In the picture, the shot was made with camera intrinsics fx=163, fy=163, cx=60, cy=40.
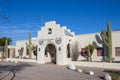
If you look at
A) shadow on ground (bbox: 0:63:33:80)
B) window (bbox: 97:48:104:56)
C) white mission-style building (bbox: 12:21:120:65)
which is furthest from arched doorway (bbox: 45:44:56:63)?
Result: window (bbox: 97:48:104:56)

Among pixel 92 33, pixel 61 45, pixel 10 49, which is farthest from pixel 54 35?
pixel 10 49

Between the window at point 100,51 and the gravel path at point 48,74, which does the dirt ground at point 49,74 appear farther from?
the window at point 100,51

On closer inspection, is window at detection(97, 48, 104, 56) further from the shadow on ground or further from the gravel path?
the shadow on ground

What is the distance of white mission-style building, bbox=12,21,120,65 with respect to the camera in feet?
78.0

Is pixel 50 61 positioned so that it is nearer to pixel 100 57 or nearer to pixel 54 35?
pixel 54 35

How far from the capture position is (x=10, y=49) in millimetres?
44125

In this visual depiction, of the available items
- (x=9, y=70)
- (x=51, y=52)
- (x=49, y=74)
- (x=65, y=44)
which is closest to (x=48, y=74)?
(x=49, y=74)

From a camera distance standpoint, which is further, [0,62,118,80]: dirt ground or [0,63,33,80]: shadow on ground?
[0,63,33,80]: shadow on ground

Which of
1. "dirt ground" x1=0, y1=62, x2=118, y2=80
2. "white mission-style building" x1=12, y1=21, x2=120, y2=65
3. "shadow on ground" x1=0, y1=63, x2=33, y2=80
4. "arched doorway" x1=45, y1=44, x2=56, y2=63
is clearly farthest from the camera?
"arched doorway" x1=45, y1=44, x2=56, y2=63

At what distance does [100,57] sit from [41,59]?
1004 centimetres

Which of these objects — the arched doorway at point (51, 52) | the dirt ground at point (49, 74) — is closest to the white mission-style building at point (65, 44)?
the arched doorway at point (51, 52)

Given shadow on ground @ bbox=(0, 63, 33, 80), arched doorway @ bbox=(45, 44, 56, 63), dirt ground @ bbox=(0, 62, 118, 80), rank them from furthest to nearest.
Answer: arched doorway @ bbox=(45, 44, 56, 63)
shadow on ground @ bbox=(0, 63, 33, 80)
dirt ground @ bbox=(0, 62, 118, 80)

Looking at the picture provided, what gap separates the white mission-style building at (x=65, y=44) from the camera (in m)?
23.8

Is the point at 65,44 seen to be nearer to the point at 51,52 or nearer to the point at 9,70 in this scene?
the point at 51,52
